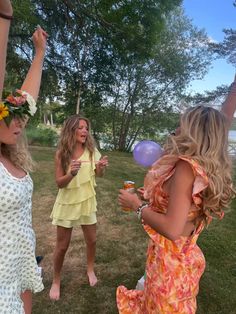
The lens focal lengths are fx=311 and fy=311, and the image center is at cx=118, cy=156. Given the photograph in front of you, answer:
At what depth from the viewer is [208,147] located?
1.59m

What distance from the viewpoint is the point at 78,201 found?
3076 mm

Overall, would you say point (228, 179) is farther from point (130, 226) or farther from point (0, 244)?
point (130, 226)

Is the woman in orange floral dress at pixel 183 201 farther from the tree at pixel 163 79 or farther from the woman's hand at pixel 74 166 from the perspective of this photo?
the tree at pixel 163 79

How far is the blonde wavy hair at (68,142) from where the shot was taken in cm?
299

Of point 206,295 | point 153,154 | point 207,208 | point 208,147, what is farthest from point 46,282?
point 208,147

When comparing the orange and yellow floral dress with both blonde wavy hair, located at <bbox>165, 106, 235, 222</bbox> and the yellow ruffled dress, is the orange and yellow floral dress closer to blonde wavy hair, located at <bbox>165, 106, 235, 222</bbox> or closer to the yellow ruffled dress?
blonde wavy hair, located at <bbox>165, 106, 235, 222</bbox>

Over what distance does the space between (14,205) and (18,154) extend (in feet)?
1.15

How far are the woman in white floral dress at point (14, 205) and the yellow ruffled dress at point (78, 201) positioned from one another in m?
1.13

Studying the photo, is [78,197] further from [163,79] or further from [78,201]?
[163,79]

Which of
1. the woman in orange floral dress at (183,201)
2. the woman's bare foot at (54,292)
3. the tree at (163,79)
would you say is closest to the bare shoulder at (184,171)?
the woman in orange floral dress at (183,201)

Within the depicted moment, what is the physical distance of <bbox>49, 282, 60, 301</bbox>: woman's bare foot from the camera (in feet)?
9.70

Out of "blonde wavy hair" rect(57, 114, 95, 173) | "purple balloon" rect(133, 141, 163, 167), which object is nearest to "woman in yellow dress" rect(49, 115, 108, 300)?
"blonde wavy hair" rect(57, 114, 95, 173)

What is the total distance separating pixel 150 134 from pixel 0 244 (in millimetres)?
16098

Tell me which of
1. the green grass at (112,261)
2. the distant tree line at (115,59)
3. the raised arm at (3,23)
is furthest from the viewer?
the distant tree line at (115,59)
